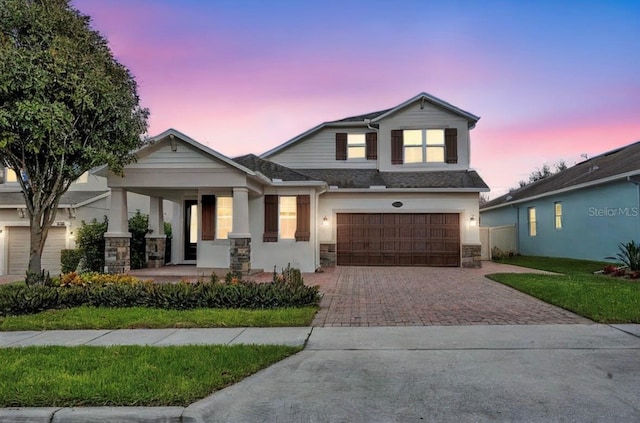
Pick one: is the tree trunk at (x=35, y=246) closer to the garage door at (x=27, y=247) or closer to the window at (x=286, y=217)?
the window at (x=286, y=217)

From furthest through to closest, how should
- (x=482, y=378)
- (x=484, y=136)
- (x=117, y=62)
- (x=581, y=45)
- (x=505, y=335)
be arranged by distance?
(x=484, y=136) → (x=581, y=45) → (x=117, y=62) → (x=505, y=335) → (x=482, y=378)

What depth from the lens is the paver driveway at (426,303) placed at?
270 inches

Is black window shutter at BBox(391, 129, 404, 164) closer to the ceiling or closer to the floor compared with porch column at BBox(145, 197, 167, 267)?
closer to the ceiling

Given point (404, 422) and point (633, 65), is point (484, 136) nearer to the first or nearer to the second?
point (633, 65)

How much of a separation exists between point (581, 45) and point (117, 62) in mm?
13889

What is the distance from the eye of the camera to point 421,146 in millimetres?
17375

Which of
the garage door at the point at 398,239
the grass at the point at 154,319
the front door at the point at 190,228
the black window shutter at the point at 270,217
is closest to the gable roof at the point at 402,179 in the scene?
the garage door at the point at 398,239

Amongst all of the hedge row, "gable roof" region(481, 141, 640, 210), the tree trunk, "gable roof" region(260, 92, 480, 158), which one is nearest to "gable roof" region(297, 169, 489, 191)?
"gable roof" region(260, 92, 480, 158)

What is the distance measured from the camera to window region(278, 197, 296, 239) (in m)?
14.4

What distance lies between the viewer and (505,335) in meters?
5.80

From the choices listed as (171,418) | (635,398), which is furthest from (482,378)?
(171,418)

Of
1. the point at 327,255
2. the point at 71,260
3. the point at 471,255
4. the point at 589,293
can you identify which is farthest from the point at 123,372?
the point at 471,255

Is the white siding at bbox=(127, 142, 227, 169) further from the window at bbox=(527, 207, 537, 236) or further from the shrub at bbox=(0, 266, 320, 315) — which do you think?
the window at bbox=(527, 207, 537, 236)

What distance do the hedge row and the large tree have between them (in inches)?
57.5
